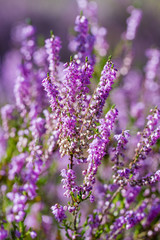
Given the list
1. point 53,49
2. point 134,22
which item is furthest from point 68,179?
point 134,22

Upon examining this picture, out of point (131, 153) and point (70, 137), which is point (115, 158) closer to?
point (70, 137)

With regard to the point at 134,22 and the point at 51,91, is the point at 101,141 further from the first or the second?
the point at 134,22

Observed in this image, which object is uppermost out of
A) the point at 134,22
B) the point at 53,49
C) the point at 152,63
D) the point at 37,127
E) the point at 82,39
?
the point at 134,22

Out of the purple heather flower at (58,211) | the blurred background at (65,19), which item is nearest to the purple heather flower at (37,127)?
the purple heather flower at (58,211)

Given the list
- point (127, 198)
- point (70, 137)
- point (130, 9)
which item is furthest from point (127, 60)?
point (70, 137)

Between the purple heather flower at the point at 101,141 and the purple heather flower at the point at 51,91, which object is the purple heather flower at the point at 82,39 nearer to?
the purple heather flower at the point at 51,91
